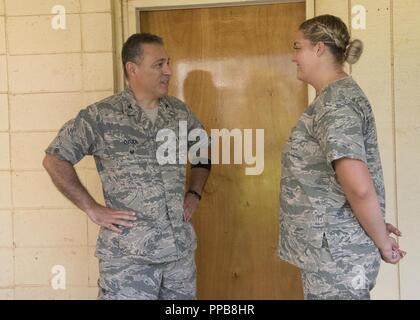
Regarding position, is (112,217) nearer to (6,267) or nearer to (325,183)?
(325,183)

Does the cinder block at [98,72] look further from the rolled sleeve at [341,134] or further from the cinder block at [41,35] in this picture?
the rolled sleeve at [341,134]

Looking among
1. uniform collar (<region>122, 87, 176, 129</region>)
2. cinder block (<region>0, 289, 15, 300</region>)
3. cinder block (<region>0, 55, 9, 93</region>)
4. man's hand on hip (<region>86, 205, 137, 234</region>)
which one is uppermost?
cinder block (<region>0, 55, 9, 93</region>)

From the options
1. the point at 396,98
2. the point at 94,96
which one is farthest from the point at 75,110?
the point at 396,98

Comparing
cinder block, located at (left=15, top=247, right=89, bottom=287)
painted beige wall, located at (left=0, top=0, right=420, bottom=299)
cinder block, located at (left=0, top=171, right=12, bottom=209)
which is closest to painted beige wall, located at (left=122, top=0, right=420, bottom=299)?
painted beige wall, located at (left=0, top=0, right=420, bottom=299)

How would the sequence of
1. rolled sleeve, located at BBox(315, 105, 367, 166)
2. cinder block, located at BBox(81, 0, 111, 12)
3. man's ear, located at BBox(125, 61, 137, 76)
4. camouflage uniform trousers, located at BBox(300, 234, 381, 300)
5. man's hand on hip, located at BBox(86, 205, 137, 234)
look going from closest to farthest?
rolled sleeve, located at BBox(315, 105, 367, 166) < camouflage uniform trousers, located at BBox(300, 234, 381, 300) < man's hand on hip, located at BBox(86, 205, 137, 234) < man's ear, located at BBox(125, 61, 137, 76) < cinder block, located at BBox(81, 0, 111, 12)

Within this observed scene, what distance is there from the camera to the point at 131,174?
1.96 meters

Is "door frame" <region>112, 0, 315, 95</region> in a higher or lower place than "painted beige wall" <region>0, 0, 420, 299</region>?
higher

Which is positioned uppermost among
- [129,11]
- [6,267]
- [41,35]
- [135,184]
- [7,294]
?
[129,11]

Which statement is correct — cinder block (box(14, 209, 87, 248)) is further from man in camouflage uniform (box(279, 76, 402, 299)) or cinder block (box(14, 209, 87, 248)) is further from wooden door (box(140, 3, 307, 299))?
man in camouflage uniform (box(279, 76, 402, 299))

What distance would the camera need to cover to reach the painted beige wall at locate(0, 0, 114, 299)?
2.62 metres

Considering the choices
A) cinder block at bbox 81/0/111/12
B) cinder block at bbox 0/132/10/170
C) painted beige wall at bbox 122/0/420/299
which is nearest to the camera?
painted beige wall at bbox 122/0/420/299

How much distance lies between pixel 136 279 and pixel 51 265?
0.98 m

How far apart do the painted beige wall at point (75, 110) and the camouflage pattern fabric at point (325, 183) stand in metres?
0.89
